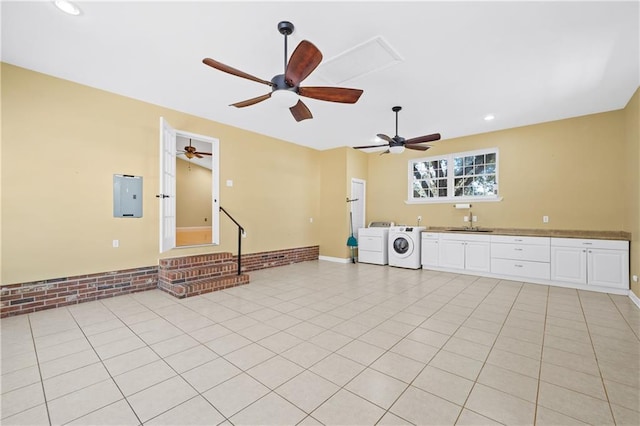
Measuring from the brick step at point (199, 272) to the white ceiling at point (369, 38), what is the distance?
271cm

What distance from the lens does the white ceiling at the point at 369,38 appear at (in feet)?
7.68

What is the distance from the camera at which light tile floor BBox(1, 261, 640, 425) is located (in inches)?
65.9

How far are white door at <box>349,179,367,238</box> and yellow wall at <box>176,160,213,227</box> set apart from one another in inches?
206

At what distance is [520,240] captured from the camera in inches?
189

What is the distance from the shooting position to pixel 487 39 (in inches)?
106

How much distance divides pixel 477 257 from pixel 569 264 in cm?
132

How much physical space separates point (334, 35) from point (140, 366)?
3409 mm

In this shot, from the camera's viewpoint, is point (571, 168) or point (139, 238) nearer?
point (139, 238)

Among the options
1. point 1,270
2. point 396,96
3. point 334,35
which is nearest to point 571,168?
point 396,96

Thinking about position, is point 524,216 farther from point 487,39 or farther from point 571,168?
point 487,39

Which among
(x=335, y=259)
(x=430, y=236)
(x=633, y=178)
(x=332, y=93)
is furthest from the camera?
(x=335, y=259)

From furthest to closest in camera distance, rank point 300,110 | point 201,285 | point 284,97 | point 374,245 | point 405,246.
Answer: point 374,245 → point 405,246 → point 201,285 → point 300,110 → point 284,97

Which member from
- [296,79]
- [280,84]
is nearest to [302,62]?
[296,79]

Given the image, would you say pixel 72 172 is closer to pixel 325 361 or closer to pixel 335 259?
pixel 325 361
